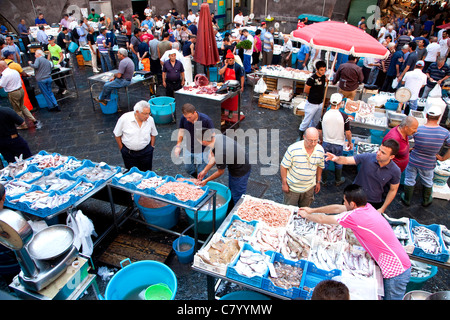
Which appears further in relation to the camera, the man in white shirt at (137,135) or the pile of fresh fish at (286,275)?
the man in white shirt at (137,135)

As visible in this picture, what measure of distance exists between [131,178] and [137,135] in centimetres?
93

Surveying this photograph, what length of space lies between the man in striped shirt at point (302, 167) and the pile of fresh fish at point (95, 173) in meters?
2.81

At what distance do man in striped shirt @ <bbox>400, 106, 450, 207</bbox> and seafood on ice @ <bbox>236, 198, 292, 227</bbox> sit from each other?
3.08 meters

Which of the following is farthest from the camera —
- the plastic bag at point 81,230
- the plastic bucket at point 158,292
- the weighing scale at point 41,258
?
the plastic bag at point 81,230

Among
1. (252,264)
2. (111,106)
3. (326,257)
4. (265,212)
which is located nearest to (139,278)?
(252,264)

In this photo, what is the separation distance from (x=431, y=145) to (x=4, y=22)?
22.1 metres

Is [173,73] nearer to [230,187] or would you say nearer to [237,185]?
[230,187]

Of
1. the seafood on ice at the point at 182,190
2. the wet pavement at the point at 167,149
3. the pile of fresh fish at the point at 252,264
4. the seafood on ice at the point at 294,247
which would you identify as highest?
the seafood on ice at the point at 182,190

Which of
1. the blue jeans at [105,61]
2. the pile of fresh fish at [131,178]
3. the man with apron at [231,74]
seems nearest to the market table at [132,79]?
the man with apron at [231,74]

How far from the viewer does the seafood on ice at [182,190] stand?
4.29 meters

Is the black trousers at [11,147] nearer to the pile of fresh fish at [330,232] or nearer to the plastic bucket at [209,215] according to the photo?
the plastic bucket at [209,215]

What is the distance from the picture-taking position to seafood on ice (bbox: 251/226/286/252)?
11.7 feet

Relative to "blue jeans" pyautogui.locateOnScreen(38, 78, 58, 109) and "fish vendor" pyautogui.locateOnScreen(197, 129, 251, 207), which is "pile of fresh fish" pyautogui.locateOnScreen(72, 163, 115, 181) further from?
"blue jeans" pyautogui.locateOnScreen(38, 78, 58, 109)

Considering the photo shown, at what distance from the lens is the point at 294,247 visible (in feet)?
12.0
